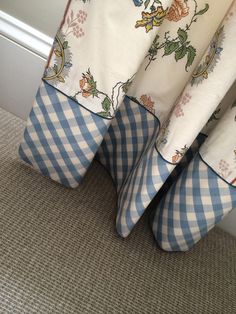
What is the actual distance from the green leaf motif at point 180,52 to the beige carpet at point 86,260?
458 millimetres

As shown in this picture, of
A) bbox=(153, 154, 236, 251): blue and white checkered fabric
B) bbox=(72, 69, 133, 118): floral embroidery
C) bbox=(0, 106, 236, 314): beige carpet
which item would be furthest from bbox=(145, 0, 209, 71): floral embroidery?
bbox=(0, 106, 236, 314): beige carpet

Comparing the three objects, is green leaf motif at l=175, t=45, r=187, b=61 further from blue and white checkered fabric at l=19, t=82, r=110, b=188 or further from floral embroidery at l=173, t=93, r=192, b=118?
blue and white checkered fabric at l=19, t=82, r=110, b=188

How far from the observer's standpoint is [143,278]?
2.77ft

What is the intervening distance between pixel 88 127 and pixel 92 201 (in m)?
0.27

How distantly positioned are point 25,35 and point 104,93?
1.24 feet

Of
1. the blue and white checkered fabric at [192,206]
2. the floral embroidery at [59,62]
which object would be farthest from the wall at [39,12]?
the blue and white checkered fabric at [192,206]

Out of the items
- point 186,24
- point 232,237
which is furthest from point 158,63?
point 232,237

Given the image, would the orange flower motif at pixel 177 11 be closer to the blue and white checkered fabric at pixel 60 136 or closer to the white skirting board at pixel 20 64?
the blue and white checkered fabric at pixel 60 136

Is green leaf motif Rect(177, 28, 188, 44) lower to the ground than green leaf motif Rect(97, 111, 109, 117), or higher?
higher

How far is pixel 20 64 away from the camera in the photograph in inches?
38.4

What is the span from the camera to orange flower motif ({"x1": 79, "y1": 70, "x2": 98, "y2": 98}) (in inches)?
28.0

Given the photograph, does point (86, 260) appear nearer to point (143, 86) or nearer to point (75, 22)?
point (143, 86)

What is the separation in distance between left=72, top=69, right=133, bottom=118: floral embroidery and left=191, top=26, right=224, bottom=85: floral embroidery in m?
Answer: 0.14

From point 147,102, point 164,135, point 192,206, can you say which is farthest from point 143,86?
point 192,206
